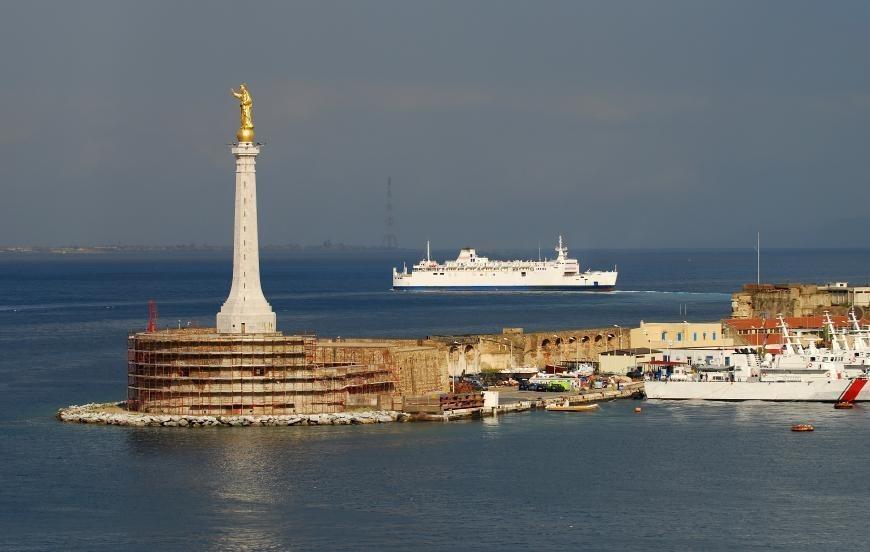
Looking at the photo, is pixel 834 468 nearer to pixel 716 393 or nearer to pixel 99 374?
pixel 716 393

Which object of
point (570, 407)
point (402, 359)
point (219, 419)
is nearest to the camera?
point (219, 419)

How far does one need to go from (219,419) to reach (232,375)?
1.58 meters

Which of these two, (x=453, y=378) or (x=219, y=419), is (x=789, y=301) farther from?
(x=219, y=419)

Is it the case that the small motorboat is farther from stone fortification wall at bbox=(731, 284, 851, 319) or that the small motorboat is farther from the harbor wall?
stone fortification wall at bbox=(731, 284, 851, 319)

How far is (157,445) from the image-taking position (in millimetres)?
50875

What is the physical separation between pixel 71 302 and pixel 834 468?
4205 inches

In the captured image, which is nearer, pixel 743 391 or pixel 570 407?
pixel 570 407

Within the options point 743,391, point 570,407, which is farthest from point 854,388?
point 570,407

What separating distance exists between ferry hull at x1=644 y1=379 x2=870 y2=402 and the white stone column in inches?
680

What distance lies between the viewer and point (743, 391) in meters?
65.2

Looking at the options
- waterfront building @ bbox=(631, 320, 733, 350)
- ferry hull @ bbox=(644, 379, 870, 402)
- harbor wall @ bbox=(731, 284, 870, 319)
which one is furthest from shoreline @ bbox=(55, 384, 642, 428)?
harbor wall @ bbox=(731, 284, 870, 319)

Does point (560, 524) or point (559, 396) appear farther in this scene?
point (559, 396)

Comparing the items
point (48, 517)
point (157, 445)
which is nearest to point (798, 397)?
point (157, 445)

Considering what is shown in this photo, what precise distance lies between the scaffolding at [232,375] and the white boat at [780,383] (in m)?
16.1
